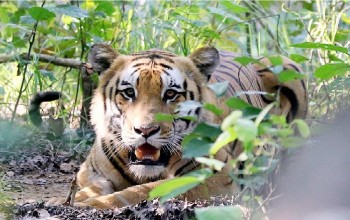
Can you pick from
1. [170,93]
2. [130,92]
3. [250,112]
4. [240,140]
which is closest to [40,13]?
[130,92]

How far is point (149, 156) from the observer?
5078 millimetres

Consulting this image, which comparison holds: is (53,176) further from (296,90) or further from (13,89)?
(296,90)

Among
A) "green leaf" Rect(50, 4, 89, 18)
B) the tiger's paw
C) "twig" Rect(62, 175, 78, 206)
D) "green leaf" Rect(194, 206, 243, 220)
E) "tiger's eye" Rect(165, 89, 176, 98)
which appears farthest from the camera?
"green leaf" Rect(50, 4, 89, 18)

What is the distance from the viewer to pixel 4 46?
22.6 feet

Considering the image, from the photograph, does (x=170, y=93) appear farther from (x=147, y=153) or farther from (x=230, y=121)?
(x=230, y=121)

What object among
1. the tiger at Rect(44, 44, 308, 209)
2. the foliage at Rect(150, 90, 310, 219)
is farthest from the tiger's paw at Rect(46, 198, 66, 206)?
the foliage at Rect(150, 90, 310, 219)

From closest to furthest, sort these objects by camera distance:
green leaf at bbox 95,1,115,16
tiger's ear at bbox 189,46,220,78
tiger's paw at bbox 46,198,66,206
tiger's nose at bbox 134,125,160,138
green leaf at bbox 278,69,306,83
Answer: green leaf at bbox 278,69,306,83, tiger's paw at bbox 46,198,66,206, tiger's nose at bbox 134,125,160,138, tiger's ear at bbox 189,46,220,78, green leaf at bbox 95,1,115,16

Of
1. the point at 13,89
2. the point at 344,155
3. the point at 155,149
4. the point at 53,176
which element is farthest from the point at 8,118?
the point at 344,155

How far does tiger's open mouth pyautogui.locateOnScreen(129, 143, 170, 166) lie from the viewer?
199 inches

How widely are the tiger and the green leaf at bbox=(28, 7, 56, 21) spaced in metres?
0.86

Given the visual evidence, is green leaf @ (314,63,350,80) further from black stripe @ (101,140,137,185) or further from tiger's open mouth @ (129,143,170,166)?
black stripe @ (101,140,137,185)

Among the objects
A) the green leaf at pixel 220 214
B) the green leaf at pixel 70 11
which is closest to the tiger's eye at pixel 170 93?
the green leaf at pixel 70 11

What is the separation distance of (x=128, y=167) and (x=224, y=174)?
0.54 metres

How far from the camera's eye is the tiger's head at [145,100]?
4988 mm
